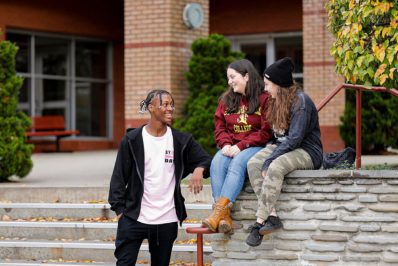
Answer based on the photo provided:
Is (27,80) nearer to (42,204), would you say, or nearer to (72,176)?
(72,176)

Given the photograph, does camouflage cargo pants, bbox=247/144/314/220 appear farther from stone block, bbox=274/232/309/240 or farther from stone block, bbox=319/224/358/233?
stone block, bbox=319/224/358/233

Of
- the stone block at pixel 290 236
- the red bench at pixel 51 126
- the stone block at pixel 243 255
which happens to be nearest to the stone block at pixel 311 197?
the stone block at pixel 290 236

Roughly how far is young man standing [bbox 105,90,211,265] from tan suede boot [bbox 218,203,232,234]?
901 mm

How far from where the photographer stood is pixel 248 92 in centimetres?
751

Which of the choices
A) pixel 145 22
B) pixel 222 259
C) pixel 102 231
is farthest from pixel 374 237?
pixel 145 22

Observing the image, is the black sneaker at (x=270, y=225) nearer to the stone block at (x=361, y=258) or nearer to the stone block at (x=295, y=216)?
the stone block at (x=295, y=216)

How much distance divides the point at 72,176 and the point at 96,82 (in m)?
9.32

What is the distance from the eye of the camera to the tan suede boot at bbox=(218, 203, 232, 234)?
7340 mm

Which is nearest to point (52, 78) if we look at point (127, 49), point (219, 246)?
point (127, 49)

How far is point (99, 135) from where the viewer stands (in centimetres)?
2183

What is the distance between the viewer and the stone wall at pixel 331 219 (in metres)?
7.27

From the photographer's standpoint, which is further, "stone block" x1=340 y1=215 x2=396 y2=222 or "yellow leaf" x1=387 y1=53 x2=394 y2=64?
"stone block" x1=340 y1=215 x2=396 y2=222

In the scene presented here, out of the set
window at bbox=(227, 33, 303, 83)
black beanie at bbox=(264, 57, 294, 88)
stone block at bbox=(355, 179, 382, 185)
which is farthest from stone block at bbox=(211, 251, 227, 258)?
window at bbox=(227, 33, 303, 83)

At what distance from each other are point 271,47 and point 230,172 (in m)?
12.6
